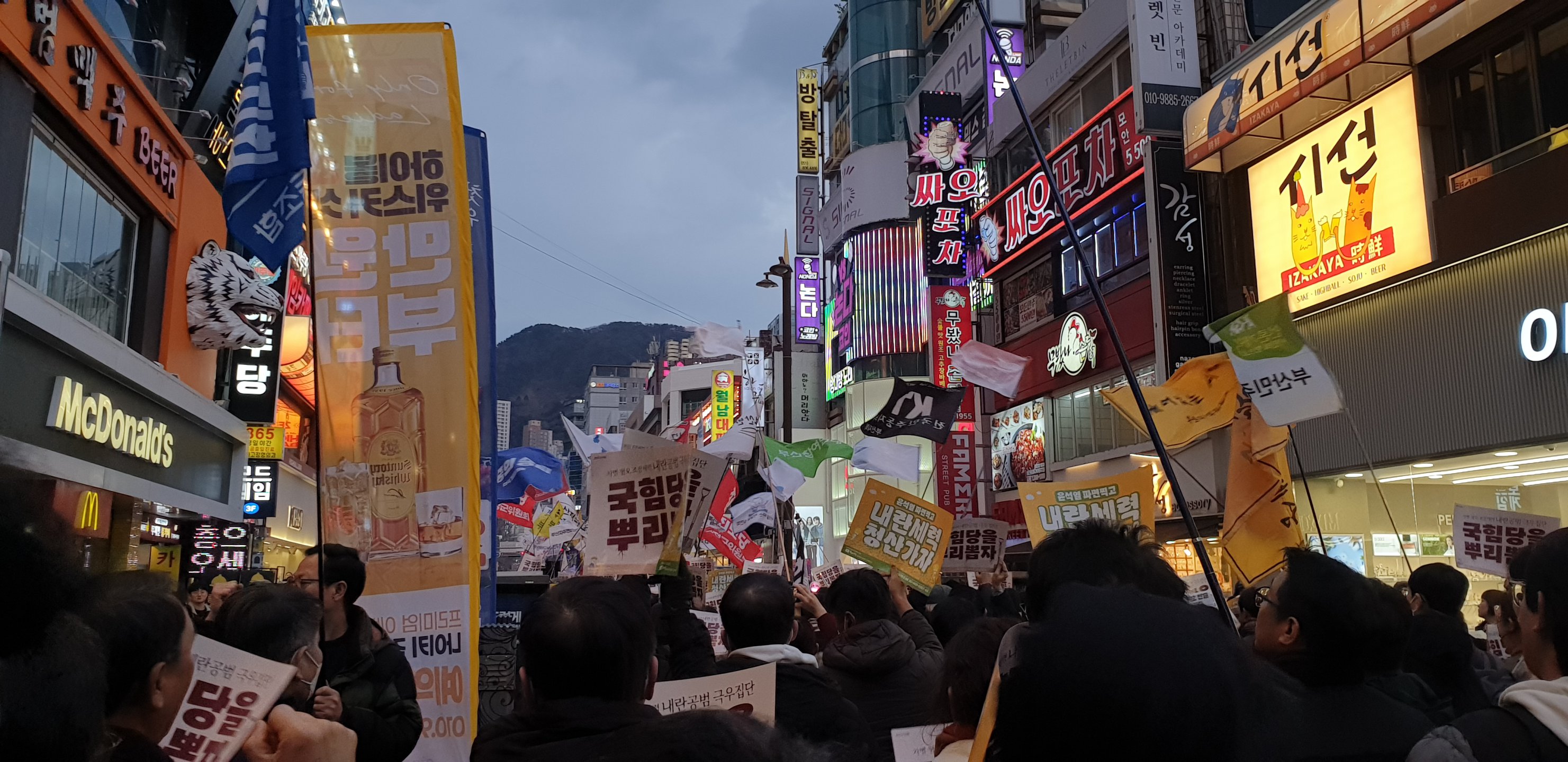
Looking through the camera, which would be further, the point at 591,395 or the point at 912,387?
the point at 591,395

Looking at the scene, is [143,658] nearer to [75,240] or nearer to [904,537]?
[904,537]

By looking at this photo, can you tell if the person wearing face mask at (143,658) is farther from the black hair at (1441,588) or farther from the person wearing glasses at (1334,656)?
the black hair at (1441,588)

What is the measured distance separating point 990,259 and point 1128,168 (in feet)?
21.5

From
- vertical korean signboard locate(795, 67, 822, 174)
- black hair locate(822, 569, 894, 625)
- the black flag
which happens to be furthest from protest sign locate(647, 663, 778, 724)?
vertical korean signboard locate(795, 67, 822, 174)

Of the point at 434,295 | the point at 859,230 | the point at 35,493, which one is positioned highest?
the point at 859,230

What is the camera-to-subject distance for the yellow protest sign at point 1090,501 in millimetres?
8641

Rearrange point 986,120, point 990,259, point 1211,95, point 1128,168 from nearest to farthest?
point 1211,95
point 1128,168
point 990,259
point 986,120

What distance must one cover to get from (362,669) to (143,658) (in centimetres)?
168

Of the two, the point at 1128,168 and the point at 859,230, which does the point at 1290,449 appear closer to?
the point at 1128,168

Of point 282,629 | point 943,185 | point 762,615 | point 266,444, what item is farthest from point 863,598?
point 943,185

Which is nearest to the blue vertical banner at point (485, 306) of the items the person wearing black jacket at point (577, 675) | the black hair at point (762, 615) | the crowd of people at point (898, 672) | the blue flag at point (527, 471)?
the crowd of people at point (898, 672)

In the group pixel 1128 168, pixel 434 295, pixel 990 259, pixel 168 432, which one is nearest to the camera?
pixel 434 295

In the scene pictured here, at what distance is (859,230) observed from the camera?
42.3 m

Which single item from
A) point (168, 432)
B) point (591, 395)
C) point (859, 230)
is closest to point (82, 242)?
point (168, 432)
